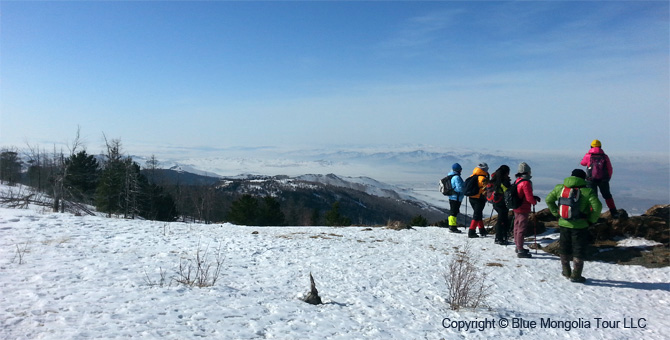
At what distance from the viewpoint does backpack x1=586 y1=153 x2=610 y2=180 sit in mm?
10578

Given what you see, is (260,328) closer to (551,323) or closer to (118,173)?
(551,323)

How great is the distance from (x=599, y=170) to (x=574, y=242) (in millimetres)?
3587

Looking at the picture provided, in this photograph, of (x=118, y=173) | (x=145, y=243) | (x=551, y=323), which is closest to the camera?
(x=551, y=323)

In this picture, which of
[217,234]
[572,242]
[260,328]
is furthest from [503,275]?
[217,234]

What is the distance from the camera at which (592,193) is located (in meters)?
8.01

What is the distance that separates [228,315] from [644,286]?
845 cm

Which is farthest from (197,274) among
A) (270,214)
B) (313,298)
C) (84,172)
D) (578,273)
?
(84,172)

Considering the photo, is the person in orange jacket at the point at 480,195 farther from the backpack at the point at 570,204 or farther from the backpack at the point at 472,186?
the backpack at the point at 570,204

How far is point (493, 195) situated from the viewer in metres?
10.7

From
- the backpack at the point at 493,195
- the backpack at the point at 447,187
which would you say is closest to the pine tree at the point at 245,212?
the backpack at the point at 447,187

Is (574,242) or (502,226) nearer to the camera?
(574,242)

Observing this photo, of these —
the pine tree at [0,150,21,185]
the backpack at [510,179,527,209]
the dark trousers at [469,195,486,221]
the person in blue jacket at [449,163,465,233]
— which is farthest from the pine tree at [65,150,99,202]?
the backpack at [510,179,527,209]

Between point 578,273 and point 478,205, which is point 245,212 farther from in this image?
point 578,273

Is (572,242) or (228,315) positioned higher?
(572,242)
